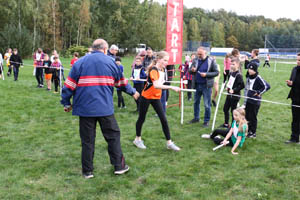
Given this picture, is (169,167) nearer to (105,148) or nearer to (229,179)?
(229,179)

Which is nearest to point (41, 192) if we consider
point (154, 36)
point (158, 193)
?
point (158, 193)

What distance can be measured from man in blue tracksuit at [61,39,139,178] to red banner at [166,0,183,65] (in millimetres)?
4434

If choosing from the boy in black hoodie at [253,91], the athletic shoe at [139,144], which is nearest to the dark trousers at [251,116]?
the boy in black hoodie at [253,91]

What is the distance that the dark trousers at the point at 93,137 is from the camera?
4137 mm

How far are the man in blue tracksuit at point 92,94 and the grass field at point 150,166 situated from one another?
54cm

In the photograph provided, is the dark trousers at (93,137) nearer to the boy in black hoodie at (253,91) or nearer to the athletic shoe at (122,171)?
the athletic shoe at (122,171)

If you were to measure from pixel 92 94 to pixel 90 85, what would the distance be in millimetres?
130

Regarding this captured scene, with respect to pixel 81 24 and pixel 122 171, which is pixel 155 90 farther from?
pixel 81 24

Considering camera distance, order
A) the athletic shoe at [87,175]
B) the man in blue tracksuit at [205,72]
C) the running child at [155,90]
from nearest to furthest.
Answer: the athletic shoe at [87,175]
the running child at [155,90]
the man in blue tracksuit at [205,72]

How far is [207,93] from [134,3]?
170 ft

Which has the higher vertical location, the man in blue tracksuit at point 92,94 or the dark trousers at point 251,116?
the man in blue tracksuit at point 92,94

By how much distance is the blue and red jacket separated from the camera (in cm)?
394

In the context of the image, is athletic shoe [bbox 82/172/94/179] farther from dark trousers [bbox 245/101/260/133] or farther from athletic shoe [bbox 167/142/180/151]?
dark trousers [bbox 245/101/260/133]

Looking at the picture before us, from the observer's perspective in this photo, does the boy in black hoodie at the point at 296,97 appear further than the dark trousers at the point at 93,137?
Yes
